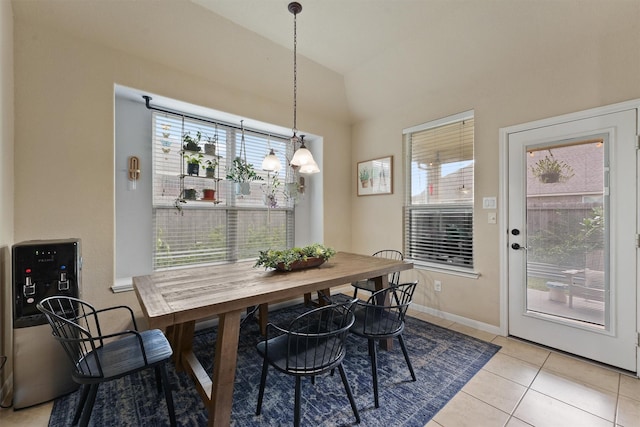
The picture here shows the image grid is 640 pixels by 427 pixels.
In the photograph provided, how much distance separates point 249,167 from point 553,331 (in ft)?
12.1

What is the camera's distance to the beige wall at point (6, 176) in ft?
5.96

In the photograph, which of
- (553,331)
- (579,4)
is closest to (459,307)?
(553,331)

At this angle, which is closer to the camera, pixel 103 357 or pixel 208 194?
A: pixel 103 357

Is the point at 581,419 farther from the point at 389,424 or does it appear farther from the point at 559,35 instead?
the point at 559,35

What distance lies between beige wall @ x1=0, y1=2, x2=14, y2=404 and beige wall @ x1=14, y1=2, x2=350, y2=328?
0.24 feet

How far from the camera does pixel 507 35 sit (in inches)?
98.4

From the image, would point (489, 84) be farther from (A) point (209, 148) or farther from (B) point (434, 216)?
(A) point (209, 148)

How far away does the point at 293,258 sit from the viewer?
232 cm

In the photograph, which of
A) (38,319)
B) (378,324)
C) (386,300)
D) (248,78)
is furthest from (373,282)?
(38,319)

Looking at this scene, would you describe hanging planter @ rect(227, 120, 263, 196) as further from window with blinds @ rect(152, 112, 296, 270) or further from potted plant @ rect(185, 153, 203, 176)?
potted plant @ rect(185, 153, 203, 176)

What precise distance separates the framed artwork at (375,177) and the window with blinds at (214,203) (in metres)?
1.06

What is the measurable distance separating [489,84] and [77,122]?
3.92 metres

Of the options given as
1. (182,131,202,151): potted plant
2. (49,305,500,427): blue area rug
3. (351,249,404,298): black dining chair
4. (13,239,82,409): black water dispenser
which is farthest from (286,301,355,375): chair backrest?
(182,131,202,151): potted plant

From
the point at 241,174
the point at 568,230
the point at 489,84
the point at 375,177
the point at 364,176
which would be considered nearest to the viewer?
the point at 568,230
